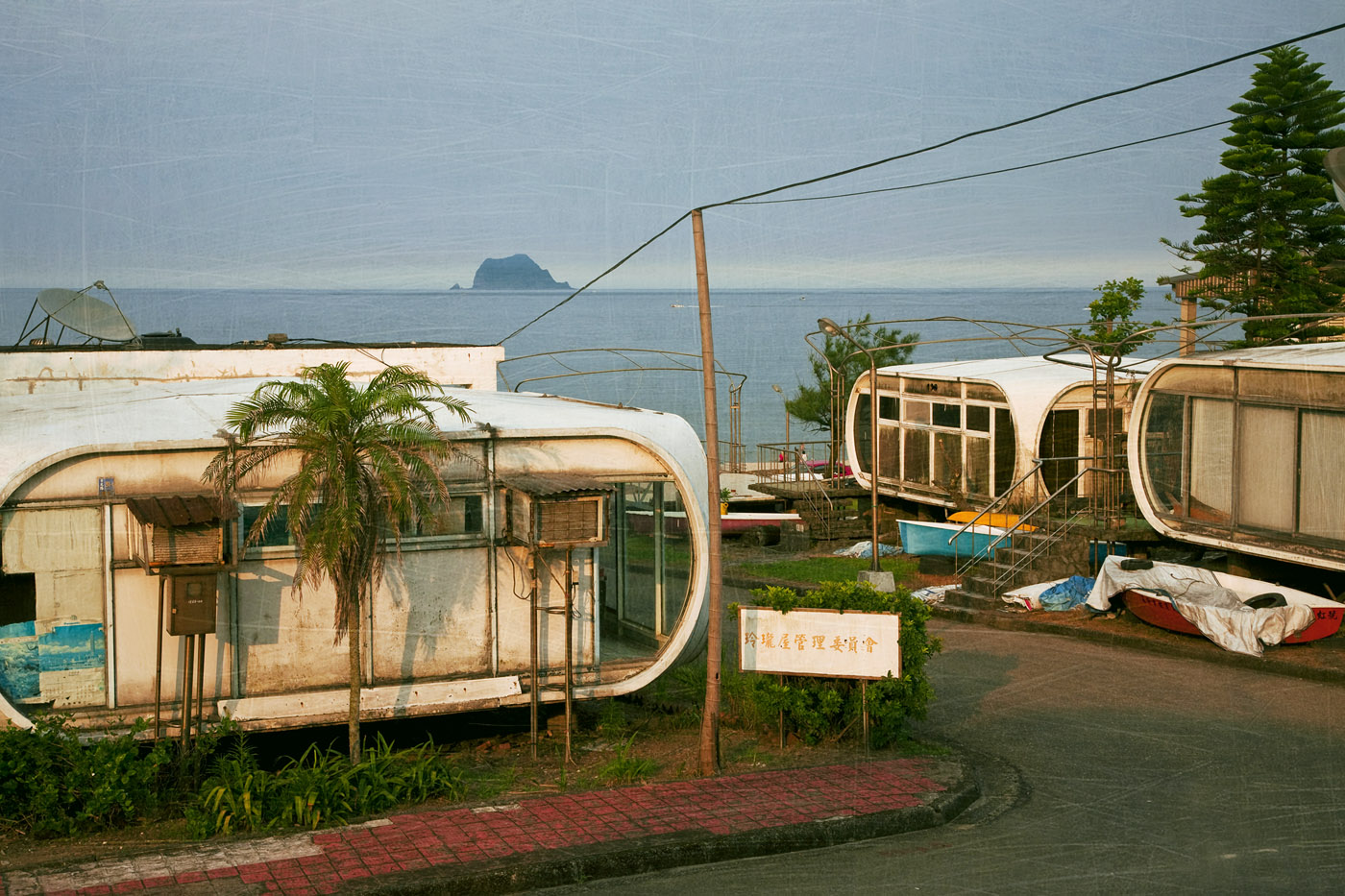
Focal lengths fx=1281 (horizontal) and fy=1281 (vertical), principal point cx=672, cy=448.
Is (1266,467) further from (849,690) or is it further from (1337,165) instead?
(849,690)

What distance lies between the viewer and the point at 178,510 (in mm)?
8023

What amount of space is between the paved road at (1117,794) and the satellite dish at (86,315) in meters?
9.66

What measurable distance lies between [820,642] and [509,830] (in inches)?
111

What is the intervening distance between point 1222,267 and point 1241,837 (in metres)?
21.3

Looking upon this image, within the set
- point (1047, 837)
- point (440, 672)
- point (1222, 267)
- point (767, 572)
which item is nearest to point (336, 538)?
point (440, 672)

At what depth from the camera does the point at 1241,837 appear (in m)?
7.58

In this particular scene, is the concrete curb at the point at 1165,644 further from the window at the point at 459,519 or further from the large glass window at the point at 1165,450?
the window at the point at 459,519

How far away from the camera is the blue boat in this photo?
18734 mm

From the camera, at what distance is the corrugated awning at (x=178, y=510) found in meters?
7.94


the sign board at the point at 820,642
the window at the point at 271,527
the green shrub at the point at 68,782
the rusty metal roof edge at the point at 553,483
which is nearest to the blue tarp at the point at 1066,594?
the sign board at the point at 820,642

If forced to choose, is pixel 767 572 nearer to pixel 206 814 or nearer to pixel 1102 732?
pixel 1102 732

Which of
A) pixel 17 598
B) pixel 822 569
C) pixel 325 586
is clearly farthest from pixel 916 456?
pixel 17 598

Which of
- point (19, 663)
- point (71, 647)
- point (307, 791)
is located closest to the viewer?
point (307, 791)

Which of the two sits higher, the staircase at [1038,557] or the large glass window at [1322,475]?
the large glass window at [1322,475]
